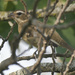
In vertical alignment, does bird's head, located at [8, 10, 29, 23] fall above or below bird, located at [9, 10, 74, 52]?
above

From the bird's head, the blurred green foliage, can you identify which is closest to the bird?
the bird's head

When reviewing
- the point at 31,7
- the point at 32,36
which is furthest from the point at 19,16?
the point at 31,7

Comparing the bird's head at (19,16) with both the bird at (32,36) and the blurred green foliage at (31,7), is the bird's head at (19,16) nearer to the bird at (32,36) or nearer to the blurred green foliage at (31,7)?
the bird at (32,36)

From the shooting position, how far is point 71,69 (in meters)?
4.77

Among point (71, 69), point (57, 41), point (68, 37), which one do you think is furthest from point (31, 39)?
point (68, 37)

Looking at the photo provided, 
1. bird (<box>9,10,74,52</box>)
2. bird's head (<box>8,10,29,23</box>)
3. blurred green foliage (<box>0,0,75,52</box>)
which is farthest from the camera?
blurred green foliage (<box>0,0,75,52</box>)

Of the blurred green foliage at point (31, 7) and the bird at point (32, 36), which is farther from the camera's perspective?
the blurred green foliage at point (31, 7)

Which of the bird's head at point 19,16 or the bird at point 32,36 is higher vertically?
the bird's head at point 19,16

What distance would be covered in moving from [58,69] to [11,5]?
302 cm

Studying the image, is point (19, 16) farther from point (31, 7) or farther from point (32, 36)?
point (31, 7)

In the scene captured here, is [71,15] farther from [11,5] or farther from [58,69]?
[58,69]

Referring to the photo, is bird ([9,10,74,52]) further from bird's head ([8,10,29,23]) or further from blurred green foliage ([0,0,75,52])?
blurred green foliage ([0,0,75,52])

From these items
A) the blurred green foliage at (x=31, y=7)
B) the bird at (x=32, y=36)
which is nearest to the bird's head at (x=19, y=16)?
the bird at (x=32, y=36)

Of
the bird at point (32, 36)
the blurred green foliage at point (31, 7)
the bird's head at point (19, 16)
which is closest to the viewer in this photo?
the bird at point (32, 36)
